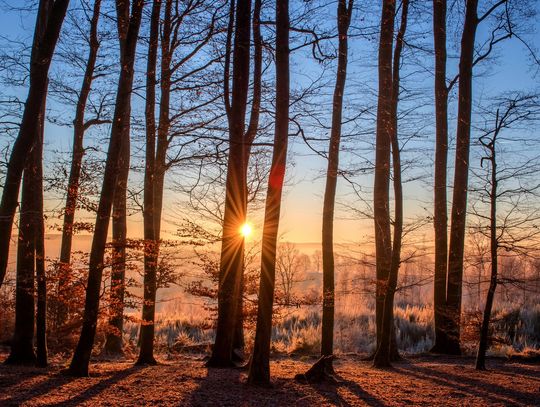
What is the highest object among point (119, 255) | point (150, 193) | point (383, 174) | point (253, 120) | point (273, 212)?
point (253, 120)

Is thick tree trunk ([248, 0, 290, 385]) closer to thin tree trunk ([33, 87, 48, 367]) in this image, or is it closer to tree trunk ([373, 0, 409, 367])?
tree trunk ([373, 0, 409, 367])

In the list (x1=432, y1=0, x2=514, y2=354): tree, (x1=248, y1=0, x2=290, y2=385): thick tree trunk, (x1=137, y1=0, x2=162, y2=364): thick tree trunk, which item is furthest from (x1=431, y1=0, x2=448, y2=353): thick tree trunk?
(x1=137, y1=0, x2=162, y2=364): thick tree trunk

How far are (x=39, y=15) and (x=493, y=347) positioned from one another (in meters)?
13.7

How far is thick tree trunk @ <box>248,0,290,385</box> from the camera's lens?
7.26m

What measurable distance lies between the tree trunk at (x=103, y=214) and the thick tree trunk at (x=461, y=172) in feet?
27.9

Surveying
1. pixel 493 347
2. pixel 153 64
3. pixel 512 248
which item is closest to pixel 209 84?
pixel 153 64

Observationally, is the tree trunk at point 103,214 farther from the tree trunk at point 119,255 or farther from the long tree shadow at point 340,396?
the long tree shadow at point 340,396

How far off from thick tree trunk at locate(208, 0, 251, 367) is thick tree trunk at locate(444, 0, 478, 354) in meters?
6.44

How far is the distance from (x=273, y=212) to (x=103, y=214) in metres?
2.52

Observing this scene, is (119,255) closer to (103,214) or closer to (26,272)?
(103,214)

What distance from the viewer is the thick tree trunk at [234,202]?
27.0 feet

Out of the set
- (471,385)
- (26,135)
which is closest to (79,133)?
(26,135)

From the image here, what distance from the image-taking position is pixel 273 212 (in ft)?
25.0

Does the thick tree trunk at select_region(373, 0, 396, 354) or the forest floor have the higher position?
the thick tree trunk at select_region(373, 0, 396, 354)
